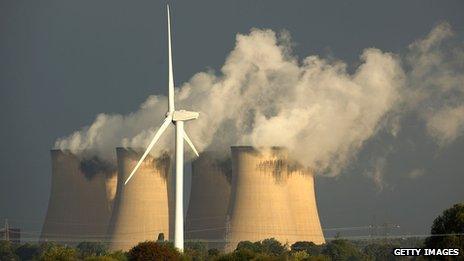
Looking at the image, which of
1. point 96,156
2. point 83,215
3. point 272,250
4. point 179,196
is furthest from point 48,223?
point 179,196

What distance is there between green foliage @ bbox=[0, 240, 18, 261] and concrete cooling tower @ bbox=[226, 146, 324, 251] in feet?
79.8

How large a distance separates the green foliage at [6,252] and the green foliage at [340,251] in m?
25.0

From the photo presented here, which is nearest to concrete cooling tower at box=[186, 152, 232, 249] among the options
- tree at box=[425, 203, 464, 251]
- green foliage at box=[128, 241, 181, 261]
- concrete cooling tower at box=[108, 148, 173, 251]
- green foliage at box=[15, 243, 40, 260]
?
concrete cooling tower at box=[108, 148, 173, 251]

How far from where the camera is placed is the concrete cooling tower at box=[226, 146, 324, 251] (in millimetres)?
69125

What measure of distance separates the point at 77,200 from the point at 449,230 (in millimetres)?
37678

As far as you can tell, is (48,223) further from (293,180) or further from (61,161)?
(293,180)

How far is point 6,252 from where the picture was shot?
9056cm

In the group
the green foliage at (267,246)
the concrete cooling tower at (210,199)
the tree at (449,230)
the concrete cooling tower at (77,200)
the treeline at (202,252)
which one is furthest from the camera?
the concrete cooling tower at (77,200)

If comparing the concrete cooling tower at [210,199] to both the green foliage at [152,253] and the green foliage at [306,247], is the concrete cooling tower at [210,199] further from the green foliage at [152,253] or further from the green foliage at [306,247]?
the green foliage at [152,253]

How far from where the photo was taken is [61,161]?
81.6m

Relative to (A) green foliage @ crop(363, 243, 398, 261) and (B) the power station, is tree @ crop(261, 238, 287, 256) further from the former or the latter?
(A) green foliage @ crop(363, 243, 398, 261)

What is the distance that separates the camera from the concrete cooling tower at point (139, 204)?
73250mm

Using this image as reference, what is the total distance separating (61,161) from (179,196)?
2886 centimetres

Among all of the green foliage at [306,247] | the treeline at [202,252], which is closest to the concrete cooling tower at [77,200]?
the treeline at [202,252]
